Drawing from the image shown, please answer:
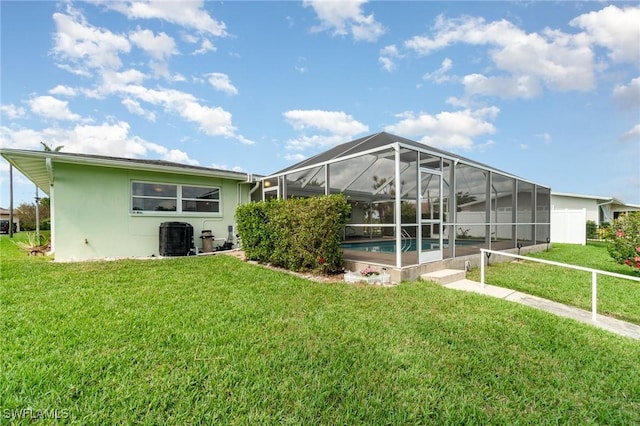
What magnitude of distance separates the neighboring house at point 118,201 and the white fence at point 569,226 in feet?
56.4

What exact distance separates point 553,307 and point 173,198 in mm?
10740

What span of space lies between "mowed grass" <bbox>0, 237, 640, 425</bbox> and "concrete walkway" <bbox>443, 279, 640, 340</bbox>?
0.46m

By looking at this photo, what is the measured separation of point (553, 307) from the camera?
14.6 ft

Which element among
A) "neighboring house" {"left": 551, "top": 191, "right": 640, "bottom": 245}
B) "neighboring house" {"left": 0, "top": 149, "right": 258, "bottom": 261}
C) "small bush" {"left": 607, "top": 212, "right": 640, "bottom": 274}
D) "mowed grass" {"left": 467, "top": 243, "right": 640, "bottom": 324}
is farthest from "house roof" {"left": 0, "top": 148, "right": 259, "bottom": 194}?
"neighboring house" {"left": 551, "top": 191, "right": 640, "bottom": 245}

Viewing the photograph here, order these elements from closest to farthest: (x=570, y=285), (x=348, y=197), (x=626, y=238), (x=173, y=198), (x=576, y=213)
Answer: (x=570, y=285)
(x=626, y=238)
(x=348, y=197)
(x=173, y=198)
(x=576, y=213)

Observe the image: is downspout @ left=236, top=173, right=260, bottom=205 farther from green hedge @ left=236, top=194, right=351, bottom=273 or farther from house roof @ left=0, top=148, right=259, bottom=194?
green hedge @ left=236, top=194, right=351, bottom=273

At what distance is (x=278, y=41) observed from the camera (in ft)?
32.0

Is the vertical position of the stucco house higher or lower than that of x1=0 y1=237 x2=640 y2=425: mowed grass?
higher

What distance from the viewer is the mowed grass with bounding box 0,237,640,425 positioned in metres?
1.97

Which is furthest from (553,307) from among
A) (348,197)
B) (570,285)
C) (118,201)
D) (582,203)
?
(582,203)

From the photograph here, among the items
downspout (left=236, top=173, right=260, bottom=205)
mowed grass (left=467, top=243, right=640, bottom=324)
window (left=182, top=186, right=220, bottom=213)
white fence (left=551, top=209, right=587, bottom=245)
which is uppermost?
downspout (left=236, top=173, right=260, bottom=205)

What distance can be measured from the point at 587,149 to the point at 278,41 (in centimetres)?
1517

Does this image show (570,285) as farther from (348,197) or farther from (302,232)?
(302,232)

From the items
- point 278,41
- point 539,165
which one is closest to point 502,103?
point 539,165
